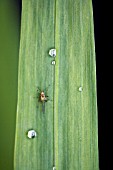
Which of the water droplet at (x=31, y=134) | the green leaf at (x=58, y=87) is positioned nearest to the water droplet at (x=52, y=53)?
the green leaf at (x=58, y=87)

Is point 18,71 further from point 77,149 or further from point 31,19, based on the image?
point 77,149

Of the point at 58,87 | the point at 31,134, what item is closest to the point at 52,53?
the point at 58,87

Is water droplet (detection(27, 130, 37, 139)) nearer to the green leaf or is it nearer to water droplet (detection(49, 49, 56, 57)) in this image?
the green leaf

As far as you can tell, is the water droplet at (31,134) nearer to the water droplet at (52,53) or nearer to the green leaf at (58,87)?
the green leaf at (58,87)

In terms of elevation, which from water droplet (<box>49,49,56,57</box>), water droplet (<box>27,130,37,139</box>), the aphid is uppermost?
water droplet (<box>49,49,56,57</box>)

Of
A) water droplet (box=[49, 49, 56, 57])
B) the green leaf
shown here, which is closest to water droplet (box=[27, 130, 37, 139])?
the green leaf

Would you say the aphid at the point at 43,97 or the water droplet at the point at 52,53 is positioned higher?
the water droplet at the point at 52,53

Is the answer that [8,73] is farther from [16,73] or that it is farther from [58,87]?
[58,87]

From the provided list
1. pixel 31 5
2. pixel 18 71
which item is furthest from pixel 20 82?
pixel 31 5
